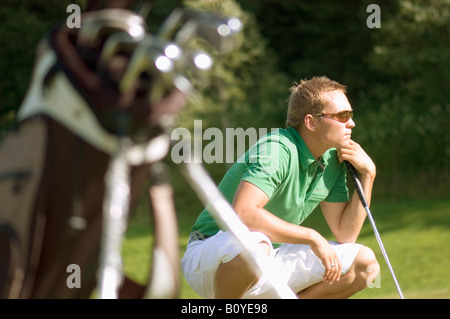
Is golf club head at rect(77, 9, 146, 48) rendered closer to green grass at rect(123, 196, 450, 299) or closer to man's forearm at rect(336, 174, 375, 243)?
man's forearm at rect(336, 174, 375, 243)

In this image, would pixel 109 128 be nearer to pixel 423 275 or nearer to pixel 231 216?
pixel 231 216

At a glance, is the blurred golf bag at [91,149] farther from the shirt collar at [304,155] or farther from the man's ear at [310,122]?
the man's ear at [310,122]

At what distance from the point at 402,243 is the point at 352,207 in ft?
26.0

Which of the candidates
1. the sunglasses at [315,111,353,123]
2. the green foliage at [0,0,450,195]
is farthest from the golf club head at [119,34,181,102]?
the green foliage at [0,0,450,195]

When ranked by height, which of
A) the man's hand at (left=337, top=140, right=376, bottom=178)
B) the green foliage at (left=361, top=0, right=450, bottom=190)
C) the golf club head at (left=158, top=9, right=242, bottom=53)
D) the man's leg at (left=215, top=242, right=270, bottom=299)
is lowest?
the man's leg at (left=215, top=242, right=270, bottom=299)

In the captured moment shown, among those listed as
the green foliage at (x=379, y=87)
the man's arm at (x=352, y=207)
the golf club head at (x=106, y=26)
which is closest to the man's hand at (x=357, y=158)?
the man's arm at (x=352, y=207)

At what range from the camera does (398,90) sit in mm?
20969

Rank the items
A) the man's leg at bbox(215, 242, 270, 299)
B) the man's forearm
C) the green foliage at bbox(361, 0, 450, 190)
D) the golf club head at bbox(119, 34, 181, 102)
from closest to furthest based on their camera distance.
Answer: the golf club head at bbox(119, 34, 181, 102)
the man's leg at bbox(215, 242, 270, 299)
the man's forearm
the green foliage at bbox(361, 0, 450, 190)

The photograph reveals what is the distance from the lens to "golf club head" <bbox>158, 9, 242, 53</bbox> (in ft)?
5.43

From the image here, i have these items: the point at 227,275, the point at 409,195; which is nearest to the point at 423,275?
the point at 227,275

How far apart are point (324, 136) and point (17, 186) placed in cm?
244

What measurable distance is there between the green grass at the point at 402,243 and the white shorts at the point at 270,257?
7.42 ft

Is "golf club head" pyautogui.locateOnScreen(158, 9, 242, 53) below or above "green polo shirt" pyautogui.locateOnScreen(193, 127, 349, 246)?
below

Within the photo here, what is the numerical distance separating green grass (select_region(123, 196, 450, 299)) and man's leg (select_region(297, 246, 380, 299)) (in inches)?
85.2
